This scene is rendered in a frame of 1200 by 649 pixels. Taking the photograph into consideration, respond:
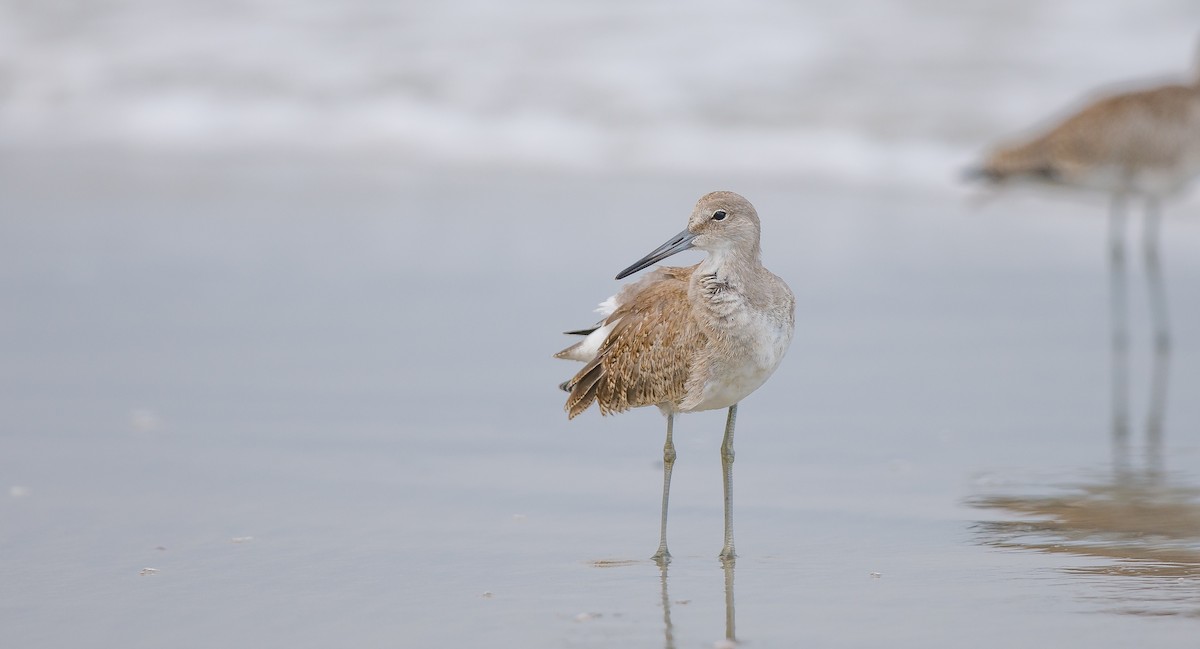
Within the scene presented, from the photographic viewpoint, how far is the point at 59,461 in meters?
5.44

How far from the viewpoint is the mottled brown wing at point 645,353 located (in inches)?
177

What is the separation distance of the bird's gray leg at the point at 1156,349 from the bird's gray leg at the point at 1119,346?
0.09 m

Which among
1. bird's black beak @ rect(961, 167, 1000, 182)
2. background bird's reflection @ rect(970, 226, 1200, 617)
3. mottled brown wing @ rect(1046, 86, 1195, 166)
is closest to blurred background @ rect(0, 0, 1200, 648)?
background bird's reflection @ rect(970, 226, 1200, 617)

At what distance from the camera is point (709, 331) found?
439 cm

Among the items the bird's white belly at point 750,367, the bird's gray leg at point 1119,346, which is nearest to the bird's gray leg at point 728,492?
the bird's white belly at point 750,367

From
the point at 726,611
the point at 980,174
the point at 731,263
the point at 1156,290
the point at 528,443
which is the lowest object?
the point at 726,611

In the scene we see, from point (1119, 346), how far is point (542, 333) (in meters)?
2.60

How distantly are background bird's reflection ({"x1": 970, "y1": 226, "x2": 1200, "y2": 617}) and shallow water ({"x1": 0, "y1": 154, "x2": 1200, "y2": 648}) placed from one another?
0.02 m

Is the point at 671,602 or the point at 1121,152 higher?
the point at 1121,152

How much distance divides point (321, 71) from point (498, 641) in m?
10.9

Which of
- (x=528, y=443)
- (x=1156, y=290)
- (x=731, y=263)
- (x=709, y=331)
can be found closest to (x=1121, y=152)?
(x=1156, y=290)

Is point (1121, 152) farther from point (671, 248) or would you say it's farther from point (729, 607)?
point (729, 607)

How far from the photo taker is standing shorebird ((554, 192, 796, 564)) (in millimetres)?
4387

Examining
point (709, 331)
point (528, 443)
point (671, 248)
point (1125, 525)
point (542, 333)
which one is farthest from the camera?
point (542, 333)
